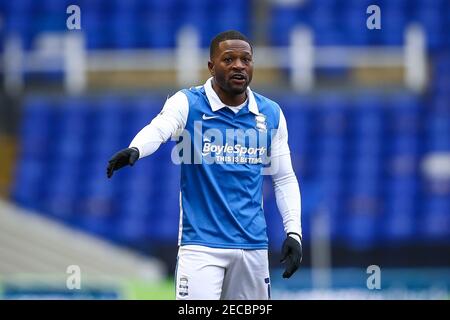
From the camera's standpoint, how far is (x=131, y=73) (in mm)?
16906

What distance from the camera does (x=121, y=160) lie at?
537 cm

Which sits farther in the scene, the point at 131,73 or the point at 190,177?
the point at 131,73

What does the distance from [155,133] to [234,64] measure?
576 mm

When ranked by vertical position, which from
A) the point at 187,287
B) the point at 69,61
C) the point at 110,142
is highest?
the point at 69,61


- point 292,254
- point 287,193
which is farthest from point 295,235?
point 287,193

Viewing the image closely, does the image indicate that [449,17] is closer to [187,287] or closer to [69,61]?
[69,61]

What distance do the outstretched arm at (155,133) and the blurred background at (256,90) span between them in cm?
650

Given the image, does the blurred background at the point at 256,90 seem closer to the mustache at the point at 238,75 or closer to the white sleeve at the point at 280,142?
the white sleeve at the point at 280,142

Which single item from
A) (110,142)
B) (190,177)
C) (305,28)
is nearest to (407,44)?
(305,28)

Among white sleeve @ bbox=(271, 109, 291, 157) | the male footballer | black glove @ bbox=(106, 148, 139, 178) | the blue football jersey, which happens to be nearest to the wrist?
the male footballer

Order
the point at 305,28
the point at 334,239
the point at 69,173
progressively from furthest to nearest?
1. the point at 305,28
2. the point at 69,173
3. the point at 334,239

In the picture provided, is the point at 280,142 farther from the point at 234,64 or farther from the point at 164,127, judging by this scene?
the point at 164,127

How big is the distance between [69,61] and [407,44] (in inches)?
196

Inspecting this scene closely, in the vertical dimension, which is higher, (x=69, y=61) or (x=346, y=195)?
(x=69, y=61)
